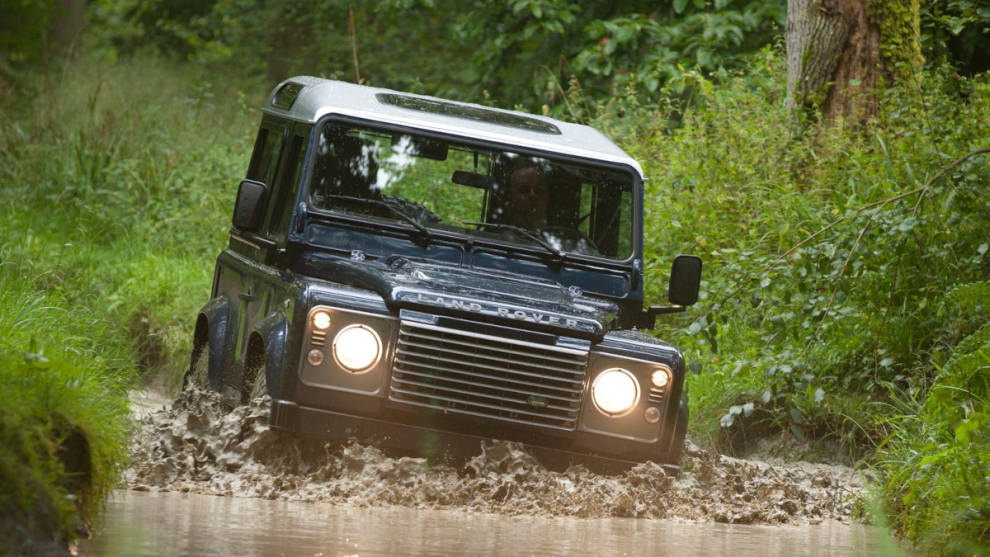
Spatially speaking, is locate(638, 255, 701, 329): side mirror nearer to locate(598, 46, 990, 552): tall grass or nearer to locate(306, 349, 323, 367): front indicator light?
locate(598, 46, 990, 552): tall grass

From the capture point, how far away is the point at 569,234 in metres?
7.94

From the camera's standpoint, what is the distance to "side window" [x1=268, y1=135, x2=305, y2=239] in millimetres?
7676

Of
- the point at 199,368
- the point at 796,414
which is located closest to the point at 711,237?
the point at 796,414

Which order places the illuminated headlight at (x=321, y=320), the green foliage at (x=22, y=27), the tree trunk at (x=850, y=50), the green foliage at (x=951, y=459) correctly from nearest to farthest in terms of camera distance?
1. the green foliage at (x=951, y=459)
2. the illuminated headlight at (x=321, y=320)
3. the tree trunk at (x=850, y=50)
4. the green foliage at (x=22, y=27)

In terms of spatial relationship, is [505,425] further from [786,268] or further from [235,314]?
[786,268]

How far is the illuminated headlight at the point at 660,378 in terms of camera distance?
22.5 ft

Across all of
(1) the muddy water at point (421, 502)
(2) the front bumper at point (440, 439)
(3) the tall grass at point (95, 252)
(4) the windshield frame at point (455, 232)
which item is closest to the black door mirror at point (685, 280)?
(4) the windshield frame at point (455, 232)

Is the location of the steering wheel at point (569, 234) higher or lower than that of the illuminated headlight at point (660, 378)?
higher

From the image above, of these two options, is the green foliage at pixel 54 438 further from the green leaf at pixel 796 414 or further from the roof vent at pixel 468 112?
the green leaf at pixel 796 414

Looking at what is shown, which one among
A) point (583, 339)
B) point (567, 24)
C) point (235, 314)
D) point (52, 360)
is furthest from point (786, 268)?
point (567, 24)

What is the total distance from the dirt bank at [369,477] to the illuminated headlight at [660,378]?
1.25 feet

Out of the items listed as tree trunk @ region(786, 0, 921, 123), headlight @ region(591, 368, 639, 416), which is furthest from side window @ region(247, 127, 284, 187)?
tree trunk @ region(786, 0, 921, 123)

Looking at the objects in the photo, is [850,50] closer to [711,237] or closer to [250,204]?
[711,237]

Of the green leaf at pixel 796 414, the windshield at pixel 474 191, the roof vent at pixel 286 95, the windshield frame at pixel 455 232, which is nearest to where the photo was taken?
the windshield frame at pixel 455 232
